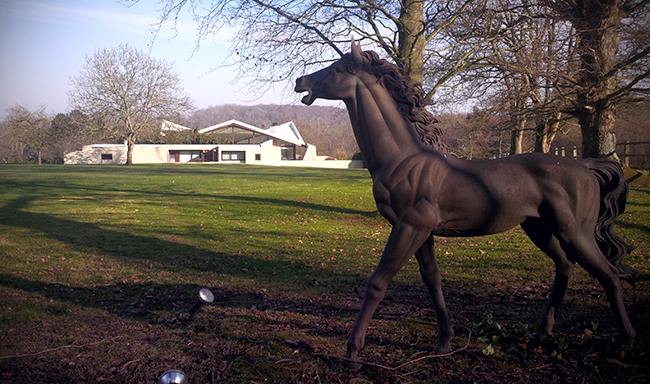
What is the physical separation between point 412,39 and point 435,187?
396 inches

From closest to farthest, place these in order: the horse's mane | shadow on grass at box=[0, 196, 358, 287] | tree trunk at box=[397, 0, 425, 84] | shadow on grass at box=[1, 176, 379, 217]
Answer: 1. the horse's mane
2. shadow on grass at box=[0, 196, 358, 287]
3. tree trunk at box=[397, 0, 425, 84]
4. shadow on grass at box=[1, 176, 379, 217]

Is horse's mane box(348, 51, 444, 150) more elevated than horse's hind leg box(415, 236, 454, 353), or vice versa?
horse's mane box(348, 51, 444, 150)

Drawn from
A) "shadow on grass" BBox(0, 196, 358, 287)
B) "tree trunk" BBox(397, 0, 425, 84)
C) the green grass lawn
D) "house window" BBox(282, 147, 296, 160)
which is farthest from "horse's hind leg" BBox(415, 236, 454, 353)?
"house window" BBox(282, 147, 296, 160)

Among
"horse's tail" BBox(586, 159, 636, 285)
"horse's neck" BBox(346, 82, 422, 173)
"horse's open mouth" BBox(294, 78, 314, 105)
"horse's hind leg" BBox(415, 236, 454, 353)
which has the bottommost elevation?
"horse's hind leg" BBox(415, 236, 454, 353)

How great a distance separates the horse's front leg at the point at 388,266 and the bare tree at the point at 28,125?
206ft

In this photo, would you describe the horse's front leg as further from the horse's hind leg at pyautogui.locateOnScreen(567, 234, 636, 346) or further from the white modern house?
the white modern house

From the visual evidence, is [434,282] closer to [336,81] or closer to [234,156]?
[336,81]

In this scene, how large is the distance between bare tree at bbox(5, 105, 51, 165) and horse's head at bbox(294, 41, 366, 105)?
61.9m

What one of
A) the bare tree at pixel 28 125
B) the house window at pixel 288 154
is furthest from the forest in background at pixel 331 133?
the house window at pixel 288 154

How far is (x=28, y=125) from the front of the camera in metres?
54.9

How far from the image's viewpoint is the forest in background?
1758cm

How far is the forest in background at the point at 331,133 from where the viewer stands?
17578 mm

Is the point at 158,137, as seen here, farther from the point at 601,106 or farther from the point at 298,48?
the point at 601,106

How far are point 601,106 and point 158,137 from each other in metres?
56.0
